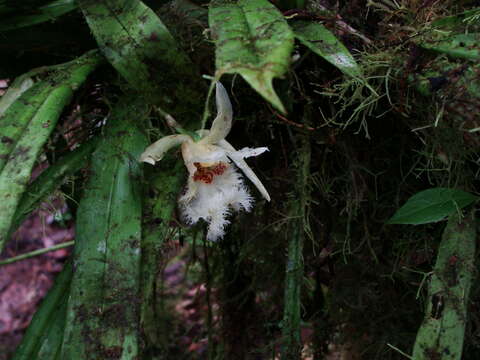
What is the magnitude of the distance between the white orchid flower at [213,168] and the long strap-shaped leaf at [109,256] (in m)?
0.06

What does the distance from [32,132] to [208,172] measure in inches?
9.1

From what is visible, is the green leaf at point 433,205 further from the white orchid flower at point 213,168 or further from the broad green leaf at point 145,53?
the broad green leaf at point 145,53

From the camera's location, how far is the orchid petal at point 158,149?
67 cm

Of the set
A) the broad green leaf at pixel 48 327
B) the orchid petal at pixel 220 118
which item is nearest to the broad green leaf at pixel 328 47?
the orchid petal at pixel 220 118

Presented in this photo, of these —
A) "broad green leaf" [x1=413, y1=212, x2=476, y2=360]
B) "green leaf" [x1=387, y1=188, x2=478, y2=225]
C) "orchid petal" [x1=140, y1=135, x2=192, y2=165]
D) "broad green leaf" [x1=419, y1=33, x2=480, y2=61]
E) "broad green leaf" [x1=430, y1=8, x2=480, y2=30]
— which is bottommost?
"broad green leaf" [x1=413, y1=212, x2=476, y2=360]

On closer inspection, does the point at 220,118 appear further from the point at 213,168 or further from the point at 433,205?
the point at 433,205

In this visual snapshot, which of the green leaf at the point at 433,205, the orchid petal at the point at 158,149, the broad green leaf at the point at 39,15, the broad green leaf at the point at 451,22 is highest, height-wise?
the broad green leaf at the point at 39,15

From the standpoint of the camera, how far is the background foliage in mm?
625

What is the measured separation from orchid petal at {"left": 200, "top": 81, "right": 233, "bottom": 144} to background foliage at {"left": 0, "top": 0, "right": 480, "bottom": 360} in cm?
2

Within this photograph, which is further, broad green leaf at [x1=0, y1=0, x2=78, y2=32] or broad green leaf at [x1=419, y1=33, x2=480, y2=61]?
broad green leaf at [x1=0, y1=0, x2=78, y2=32]

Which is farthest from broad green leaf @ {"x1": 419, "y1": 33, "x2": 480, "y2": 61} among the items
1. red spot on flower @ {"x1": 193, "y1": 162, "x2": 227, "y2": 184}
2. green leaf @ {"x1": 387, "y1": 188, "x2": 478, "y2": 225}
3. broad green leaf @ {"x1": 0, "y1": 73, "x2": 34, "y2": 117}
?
broad green leaf @ {"x1": 0, "y1": 73, "x2": 34, "y2": 117}

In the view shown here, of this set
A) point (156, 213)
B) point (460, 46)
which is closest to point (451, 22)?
point (460, 46)

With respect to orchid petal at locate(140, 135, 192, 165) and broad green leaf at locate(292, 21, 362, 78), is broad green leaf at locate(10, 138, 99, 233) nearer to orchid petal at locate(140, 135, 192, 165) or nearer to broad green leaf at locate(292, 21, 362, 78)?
orchid petal at locate(140, 135, 192, 165)

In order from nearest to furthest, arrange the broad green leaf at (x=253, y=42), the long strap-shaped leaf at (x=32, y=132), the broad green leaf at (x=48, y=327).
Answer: the broad green leaf at (x=253, y=42), the long strap-shaped leaf at (x=32, y=132), the broad green leaf at (x=48, y=327)
